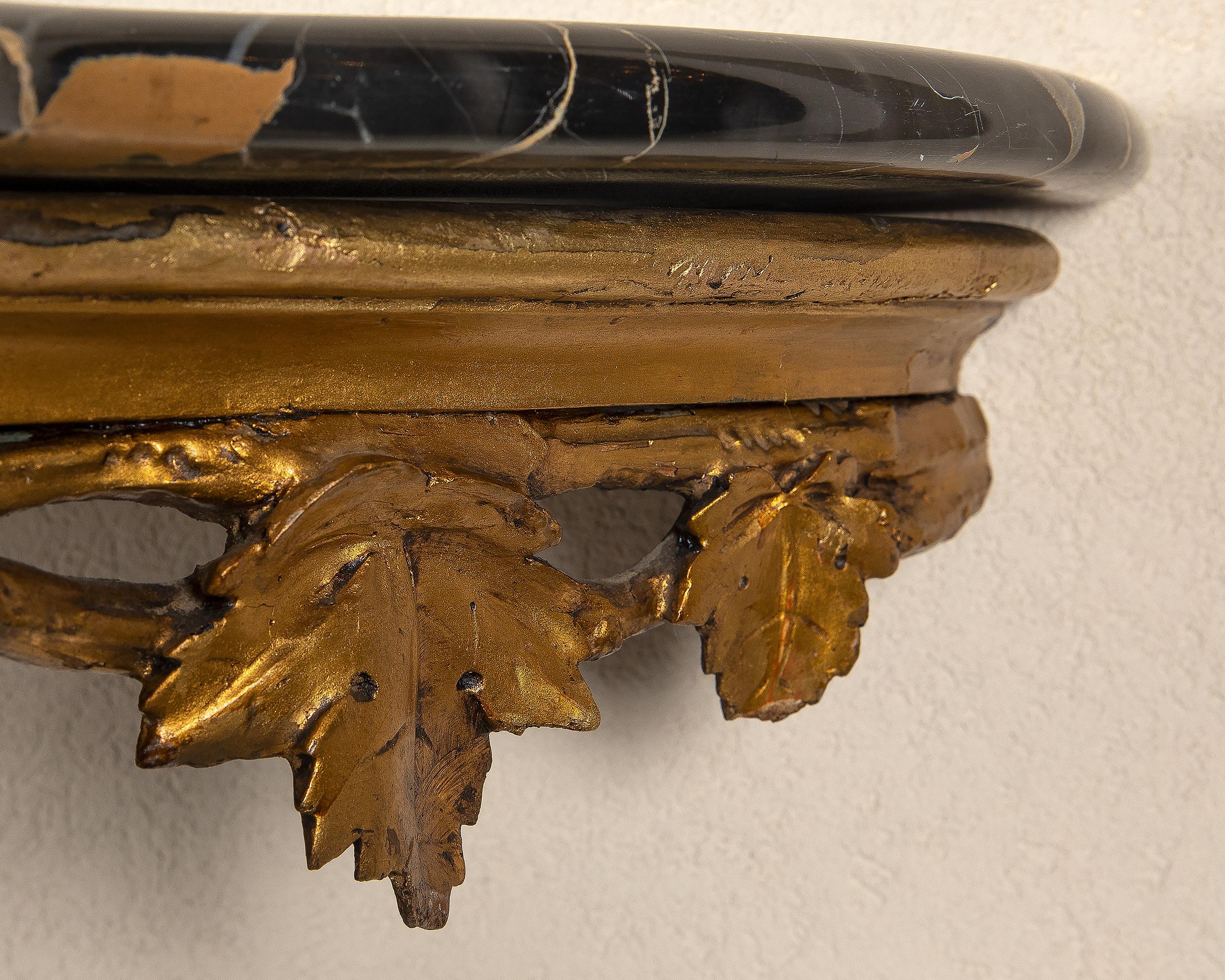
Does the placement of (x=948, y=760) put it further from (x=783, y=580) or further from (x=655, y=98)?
(x=655, y=98)

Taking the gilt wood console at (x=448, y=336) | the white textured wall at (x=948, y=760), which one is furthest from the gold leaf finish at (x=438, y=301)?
the white textured wall at (x=948, y=760)

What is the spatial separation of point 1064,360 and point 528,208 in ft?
0.99

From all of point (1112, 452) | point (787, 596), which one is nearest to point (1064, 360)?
point (1112, 452)

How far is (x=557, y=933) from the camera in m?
0.53

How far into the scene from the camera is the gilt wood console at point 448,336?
0.25 metres

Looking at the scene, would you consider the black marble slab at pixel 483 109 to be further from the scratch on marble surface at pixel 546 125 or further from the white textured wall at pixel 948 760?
the white textured wall at pixel 948 760

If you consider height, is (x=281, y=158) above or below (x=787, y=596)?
above

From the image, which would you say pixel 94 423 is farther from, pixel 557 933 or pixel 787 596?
pixel 557 933

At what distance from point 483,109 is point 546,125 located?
0.5 inches

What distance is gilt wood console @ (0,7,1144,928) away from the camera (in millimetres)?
245

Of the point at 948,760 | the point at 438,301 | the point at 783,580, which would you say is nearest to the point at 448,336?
the point at 438,301

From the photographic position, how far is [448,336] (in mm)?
309

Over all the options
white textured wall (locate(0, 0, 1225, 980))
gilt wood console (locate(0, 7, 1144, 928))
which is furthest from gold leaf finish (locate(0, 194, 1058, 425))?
white textured wall (locate(0, 0, 1225, 980))

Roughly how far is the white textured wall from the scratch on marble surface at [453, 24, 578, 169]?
22 centimetres
